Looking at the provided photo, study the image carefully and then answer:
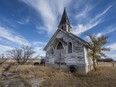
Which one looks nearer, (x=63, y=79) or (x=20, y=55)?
(x=63, y=79)

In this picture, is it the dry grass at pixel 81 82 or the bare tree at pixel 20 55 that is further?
the bare tree at pixel 20 55

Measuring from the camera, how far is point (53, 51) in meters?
20.2

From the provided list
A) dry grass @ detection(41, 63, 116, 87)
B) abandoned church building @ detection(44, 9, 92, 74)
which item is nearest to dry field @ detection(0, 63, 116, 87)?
dry grass @ detection(41, 63, 116, 87)

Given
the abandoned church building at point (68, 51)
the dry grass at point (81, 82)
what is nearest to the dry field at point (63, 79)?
the dry grass at point (81, 82)

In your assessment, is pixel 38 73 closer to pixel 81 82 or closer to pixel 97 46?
pixel 81 82

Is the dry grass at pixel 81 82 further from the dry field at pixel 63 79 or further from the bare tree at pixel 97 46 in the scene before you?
the bare tree at pixel 97 46

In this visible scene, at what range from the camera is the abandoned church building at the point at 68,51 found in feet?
55.6

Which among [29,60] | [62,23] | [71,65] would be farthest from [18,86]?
[29,60]

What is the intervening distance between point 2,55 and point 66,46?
60.9 ft

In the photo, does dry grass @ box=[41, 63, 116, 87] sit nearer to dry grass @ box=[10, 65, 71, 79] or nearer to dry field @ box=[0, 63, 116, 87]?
dry field @ box=[0, 63, 116, 87]

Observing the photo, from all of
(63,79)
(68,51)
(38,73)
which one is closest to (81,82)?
(63,79)

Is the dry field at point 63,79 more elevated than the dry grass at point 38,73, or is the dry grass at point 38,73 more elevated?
the dry grass at point 38,73

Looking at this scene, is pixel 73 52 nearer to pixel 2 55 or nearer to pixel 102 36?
pixel 102 36

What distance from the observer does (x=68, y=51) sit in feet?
60.3
